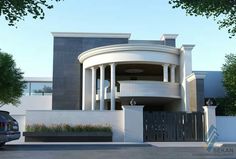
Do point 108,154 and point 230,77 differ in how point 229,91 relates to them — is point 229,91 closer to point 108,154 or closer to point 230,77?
point 230,77

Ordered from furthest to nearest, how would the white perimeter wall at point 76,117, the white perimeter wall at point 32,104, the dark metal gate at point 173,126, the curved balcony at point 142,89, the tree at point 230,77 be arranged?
1. the white perimeter wall at point 32,104
2. the tree at point 230,77
3. the curved balcony at point 142,89
4. the white perimeter wall at point 76,117
5. the dark metal gate at point 173,126

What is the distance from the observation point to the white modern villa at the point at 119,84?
22.6 metres

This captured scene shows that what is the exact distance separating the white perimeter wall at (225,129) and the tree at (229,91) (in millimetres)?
10207

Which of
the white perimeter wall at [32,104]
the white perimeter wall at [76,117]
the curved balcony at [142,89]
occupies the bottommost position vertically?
the white perimeter wall at [76,117]

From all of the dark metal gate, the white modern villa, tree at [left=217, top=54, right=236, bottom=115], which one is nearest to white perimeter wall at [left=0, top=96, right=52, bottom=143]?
the white modern villa

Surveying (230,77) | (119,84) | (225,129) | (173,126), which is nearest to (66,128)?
(173,126)

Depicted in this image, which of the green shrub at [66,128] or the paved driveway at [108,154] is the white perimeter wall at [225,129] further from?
the paved driveway at [108,154]

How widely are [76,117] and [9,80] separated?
9675 millimetres

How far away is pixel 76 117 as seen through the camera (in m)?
22.6

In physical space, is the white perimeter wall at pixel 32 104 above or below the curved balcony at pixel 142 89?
below

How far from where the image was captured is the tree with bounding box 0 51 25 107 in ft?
96.8

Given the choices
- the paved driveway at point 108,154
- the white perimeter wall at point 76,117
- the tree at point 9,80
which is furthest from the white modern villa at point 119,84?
the paved driveway at point 108,154

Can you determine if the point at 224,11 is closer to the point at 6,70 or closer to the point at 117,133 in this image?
the point at 117,133

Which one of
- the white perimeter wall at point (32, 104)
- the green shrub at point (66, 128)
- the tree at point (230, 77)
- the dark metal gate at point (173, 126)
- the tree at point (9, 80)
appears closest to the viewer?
the dark metal gate at point (173, 126)
